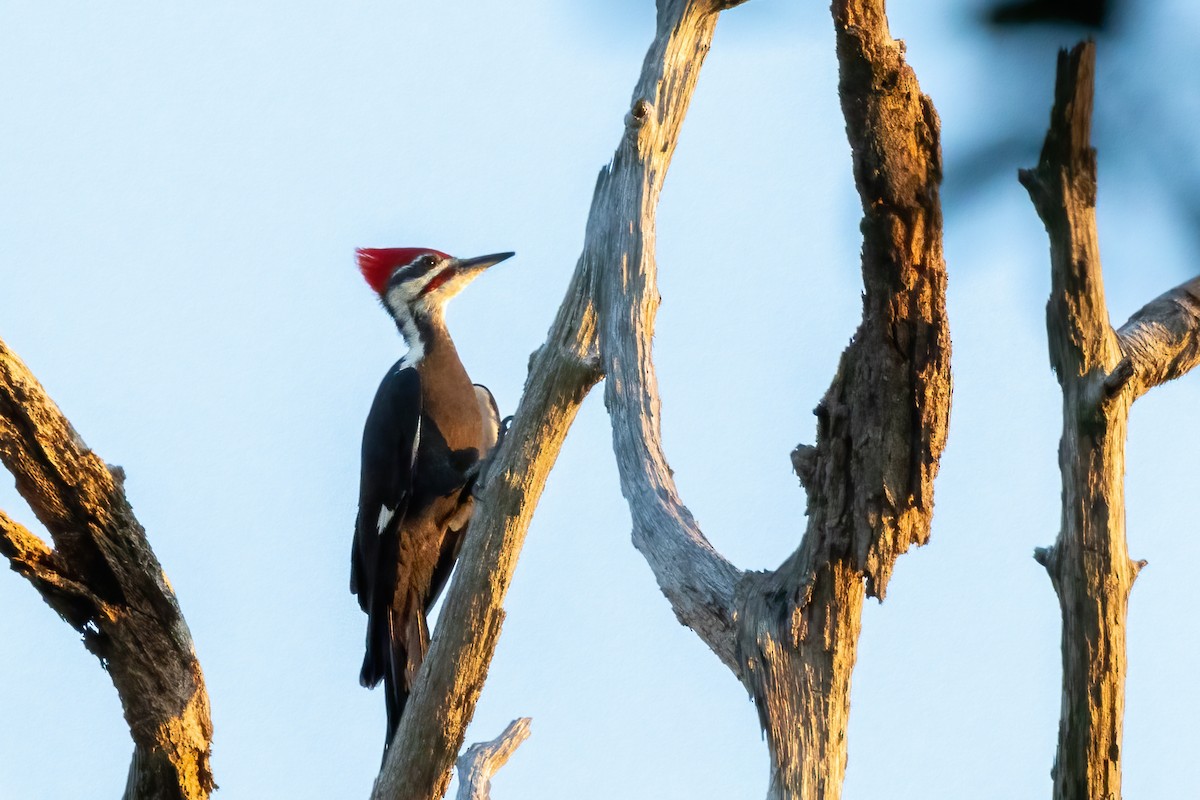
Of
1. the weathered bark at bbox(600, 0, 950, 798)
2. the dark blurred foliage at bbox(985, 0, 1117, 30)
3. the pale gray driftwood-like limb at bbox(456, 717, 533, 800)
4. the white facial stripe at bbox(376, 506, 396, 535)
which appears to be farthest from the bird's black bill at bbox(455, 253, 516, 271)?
the dark blurred foliage at bbox(985, 0, 1117, 30)

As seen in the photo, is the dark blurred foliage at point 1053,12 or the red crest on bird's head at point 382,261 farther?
the red crest on bird's head at point 382,261

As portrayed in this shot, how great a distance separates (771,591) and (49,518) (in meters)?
1.65

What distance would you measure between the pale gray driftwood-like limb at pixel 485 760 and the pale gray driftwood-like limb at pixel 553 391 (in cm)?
51

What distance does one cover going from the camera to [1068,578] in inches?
104

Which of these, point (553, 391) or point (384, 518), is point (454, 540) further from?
point (553, 391)

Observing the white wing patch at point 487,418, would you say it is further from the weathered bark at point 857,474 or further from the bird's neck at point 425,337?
the weathered bark at point 857,474

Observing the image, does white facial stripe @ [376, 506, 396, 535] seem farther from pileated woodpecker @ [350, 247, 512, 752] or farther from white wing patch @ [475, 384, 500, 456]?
white wing patch @ [475, 384, 500, 456]

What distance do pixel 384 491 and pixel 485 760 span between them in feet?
4.65

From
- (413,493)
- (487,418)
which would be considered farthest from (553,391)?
(487,418)

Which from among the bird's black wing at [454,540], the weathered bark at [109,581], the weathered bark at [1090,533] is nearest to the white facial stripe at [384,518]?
the bird's black wing at [454,540]

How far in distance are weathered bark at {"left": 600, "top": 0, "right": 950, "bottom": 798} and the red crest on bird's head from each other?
3.08 m

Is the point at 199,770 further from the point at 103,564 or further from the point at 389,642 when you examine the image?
the point at 389,642

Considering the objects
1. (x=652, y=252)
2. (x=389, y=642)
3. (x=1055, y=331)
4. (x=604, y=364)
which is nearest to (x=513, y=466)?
(x=604, y=364)

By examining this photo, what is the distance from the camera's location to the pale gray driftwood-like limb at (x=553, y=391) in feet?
10.8
